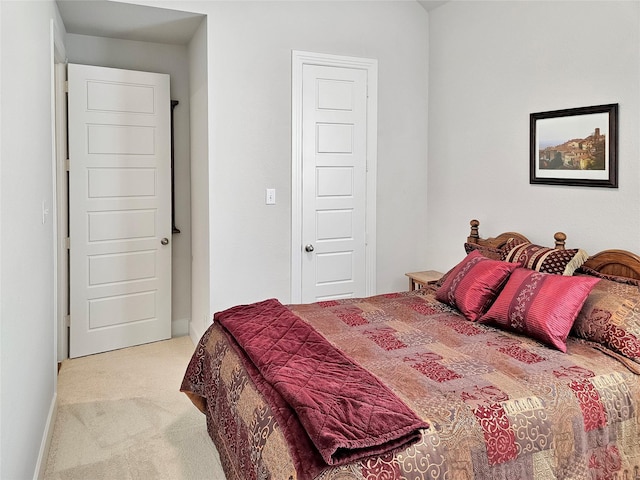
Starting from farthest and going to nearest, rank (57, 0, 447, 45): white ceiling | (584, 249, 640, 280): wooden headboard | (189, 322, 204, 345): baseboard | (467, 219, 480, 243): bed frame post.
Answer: (189, 322, 204, 345): baseboard
(467, 219, 480, 243): bed frame post
(57, 0, 447, 45): white ceiling
(584, 249, 640, 280): wooden headboard

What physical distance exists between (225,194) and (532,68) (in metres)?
2.19

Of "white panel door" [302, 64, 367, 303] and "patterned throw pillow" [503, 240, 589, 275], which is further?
"white panel door" [302, 64, 367, 303]

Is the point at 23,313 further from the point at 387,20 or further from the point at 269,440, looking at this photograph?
the point at 387,20

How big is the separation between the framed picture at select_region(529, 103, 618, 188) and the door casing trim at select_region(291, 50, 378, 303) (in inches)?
49.1

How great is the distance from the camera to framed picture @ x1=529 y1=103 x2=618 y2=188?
2801mm

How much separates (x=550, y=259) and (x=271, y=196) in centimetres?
193

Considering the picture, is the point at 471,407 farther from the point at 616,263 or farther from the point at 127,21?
the point at 127,21

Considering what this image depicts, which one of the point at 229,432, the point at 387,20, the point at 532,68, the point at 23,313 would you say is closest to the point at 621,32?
the point at 532,68

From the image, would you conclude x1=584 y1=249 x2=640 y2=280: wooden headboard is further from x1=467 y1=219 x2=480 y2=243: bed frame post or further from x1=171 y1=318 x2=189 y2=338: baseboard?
x1=171 y1=318 x2=189 y2=338: baseboard

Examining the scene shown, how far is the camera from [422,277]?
4043mm

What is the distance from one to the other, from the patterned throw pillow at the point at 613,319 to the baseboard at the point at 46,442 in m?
2.54

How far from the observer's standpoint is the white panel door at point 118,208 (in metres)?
3.92

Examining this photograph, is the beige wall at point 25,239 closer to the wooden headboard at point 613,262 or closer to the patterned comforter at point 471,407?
the patterned comforter at point 471,407

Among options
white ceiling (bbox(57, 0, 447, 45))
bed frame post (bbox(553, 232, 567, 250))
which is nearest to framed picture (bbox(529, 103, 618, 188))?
bed frame post (bbox(553, 232, 567, 250))
